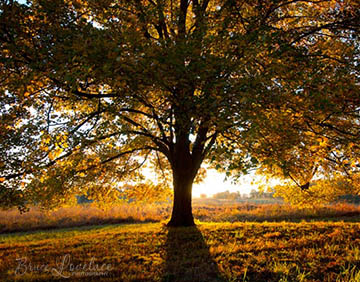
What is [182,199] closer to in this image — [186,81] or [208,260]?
[208,260]

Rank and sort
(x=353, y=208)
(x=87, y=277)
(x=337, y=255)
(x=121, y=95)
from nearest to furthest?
(x=87, y=277)
(x=337, y=255)
(x=121, y=95)
(x=353, y=208)

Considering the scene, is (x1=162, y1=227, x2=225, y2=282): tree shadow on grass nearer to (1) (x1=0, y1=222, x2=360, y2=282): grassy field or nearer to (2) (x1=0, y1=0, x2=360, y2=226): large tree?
(1) (x1=0, y1=222, x2=360, y2=282): grassy field

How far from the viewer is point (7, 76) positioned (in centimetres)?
959

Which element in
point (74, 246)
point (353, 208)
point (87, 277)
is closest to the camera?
point (87, 277)

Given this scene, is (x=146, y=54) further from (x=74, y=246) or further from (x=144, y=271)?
(x=74, y=246)

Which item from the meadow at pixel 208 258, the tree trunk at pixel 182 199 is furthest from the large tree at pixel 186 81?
the tree trunk at pixel 182 199

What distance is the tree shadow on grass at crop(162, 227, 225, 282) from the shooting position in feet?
19.1

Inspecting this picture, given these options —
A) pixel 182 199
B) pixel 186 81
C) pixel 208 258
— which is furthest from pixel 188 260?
pixel 182 199

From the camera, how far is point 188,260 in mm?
7199

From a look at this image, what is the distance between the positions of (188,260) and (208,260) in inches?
21.7

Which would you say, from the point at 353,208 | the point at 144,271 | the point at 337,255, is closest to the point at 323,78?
the point at 337,255

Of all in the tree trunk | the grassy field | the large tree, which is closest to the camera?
the grassy field

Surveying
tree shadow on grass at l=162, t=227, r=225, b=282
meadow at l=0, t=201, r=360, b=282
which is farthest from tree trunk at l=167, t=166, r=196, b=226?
tree shadow on grass at l=162, t=227, r=225, b=282

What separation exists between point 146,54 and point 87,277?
5.57 meters
